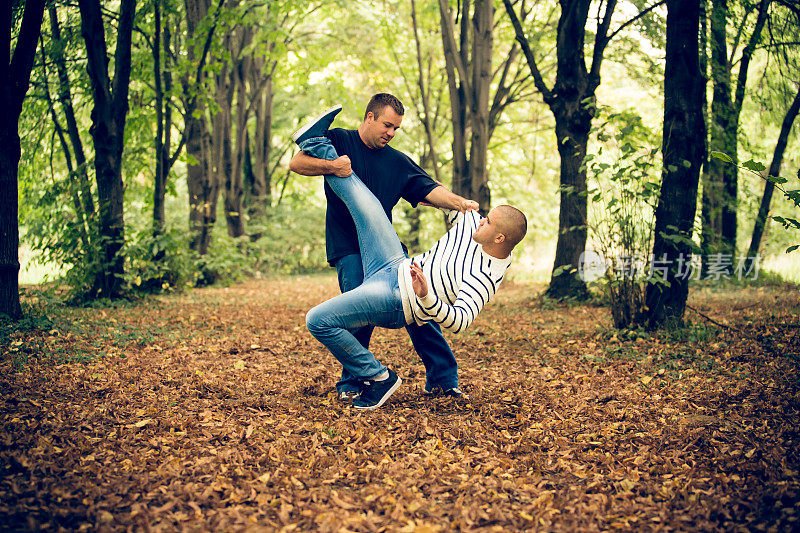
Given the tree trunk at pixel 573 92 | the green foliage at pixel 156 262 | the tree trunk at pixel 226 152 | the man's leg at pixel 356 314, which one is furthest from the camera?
the tree trunk at pixel 226 152

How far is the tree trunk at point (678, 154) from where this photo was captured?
233 inches

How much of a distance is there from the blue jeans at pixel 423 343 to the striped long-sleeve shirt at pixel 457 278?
51 cm

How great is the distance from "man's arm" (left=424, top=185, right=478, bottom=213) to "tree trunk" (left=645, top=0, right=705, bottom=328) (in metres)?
3.17

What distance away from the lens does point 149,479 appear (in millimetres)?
2707

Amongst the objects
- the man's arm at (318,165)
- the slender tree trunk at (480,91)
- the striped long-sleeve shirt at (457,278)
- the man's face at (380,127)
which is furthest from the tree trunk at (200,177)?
the striped long-sleeve shirt at (457,278)

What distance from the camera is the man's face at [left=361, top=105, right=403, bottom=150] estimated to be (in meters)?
3.71

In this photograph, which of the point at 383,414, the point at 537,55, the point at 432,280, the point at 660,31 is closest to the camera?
the point at 432,280

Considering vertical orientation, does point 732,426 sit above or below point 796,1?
below

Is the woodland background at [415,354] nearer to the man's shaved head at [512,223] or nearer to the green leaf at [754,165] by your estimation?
the green leaf at [754,165]

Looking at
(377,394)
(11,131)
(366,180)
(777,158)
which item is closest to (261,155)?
(11,131)

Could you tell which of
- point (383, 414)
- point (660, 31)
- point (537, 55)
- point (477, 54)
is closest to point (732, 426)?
point (383, 414)

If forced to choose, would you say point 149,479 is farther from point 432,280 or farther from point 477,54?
point 477,54

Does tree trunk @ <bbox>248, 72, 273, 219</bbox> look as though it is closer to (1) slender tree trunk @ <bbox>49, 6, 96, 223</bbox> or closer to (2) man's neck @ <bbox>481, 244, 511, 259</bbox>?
(1) slender tree trunk @ <bbox>49, 6, 96, 223</bbox>

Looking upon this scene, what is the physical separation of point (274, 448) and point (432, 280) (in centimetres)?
132
